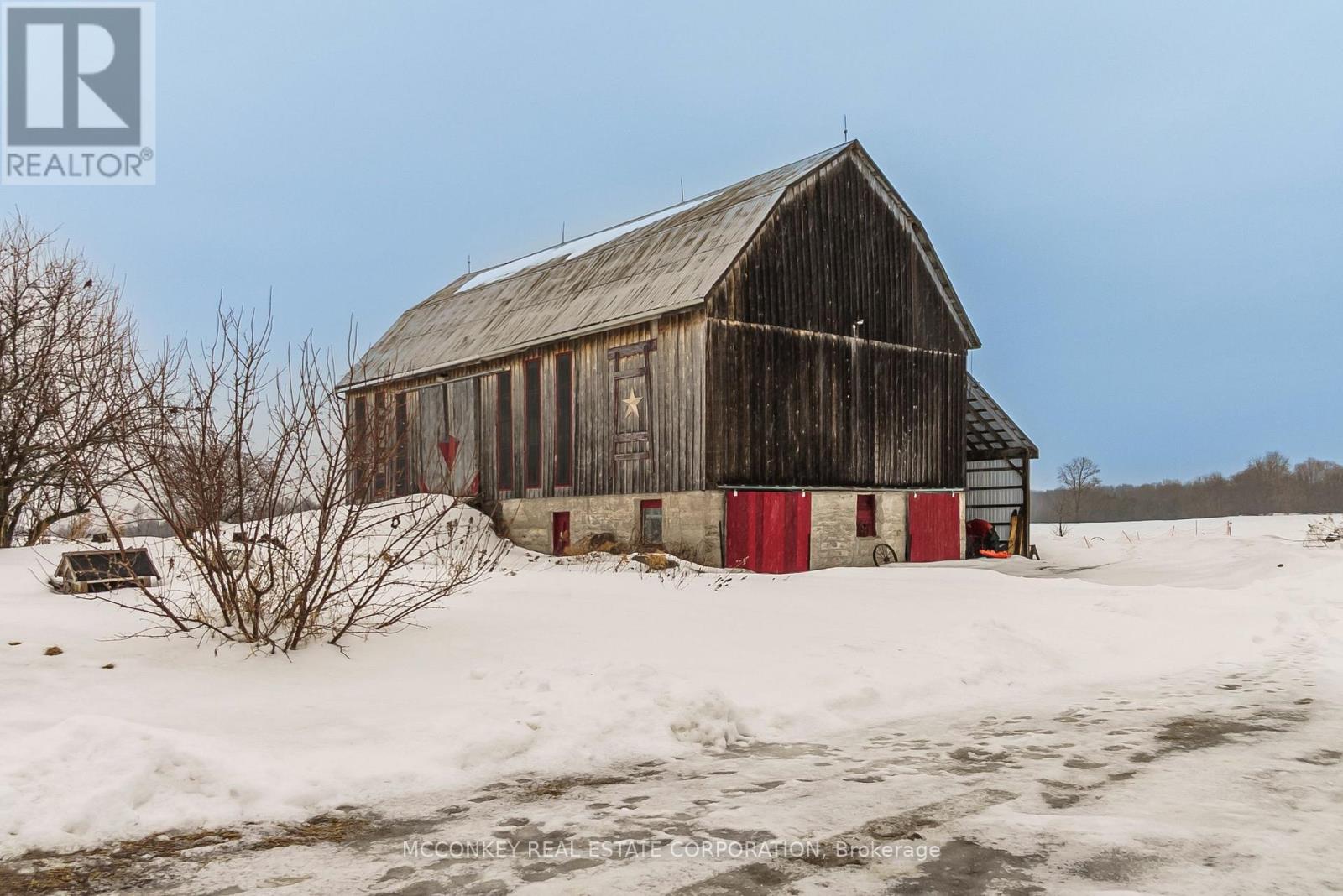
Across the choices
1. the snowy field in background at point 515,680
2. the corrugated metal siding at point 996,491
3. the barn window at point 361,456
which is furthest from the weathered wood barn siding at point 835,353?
the barn window at point 361,456

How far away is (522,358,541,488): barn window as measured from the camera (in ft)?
81.0

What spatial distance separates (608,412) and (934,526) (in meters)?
8.49

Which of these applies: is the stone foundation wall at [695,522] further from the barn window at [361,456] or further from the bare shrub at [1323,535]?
the barn window at [361,456]

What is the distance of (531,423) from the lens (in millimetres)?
24938

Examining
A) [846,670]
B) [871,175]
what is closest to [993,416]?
[871,175]

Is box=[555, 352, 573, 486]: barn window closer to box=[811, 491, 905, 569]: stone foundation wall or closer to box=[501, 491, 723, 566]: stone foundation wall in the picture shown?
box=[501, 491, 723, 566]: stone foundation wall

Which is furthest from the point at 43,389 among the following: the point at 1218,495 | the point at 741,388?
the point at 1218,495

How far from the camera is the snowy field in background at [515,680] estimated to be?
543 cm

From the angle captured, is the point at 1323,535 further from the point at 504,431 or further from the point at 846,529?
the point at 504,431

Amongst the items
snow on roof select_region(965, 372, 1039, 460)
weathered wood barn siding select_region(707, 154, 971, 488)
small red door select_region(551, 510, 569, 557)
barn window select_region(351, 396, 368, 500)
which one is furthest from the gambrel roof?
barn window select_region(351, 396, 368, 500)

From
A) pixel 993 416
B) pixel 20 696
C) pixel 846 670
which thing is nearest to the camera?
pixel 20 696

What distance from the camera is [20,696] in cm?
638

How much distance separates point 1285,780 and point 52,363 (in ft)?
57.7

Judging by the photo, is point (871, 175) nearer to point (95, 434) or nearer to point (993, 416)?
point (993, 416)
